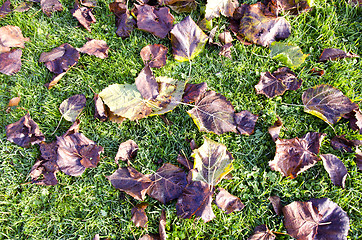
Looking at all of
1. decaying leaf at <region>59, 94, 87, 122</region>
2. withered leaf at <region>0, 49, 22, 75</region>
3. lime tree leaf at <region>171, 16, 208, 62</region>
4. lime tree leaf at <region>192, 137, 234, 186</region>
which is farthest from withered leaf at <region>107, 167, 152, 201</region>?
withered leaf at <region>0, 49, 22, 75</region>

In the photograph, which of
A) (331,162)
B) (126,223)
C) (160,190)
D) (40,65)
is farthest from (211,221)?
(40,65)

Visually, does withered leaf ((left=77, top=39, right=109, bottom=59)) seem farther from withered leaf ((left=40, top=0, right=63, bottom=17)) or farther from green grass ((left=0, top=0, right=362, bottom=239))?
withered leaf ((left=40, top=0, right=63, bottom=17))

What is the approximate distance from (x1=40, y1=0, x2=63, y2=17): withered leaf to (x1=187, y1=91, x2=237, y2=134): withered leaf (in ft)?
6.27

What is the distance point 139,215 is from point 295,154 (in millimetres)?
1269

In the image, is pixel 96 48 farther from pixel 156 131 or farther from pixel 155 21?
pixel 156 131

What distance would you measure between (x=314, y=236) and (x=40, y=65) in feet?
9.15

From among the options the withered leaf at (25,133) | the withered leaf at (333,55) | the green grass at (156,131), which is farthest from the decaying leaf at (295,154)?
the withered leaf at (25,133)

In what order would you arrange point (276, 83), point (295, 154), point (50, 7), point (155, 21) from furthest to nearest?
point (50, 7) < point (155, 21) < point (276, 83) < point (295, 154)

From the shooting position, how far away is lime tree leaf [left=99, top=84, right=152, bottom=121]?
2026 millimetres

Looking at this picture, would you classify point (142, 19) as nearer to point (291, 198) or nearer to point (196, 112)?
A: point (196, 112)

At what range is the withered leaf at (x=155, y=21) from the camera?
2.46 m

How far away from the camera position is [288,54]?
7.66ft

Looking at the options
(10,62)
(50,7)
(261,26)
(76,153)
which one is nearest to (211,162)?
(76,153)

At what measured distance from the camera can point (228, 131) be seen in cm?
202
